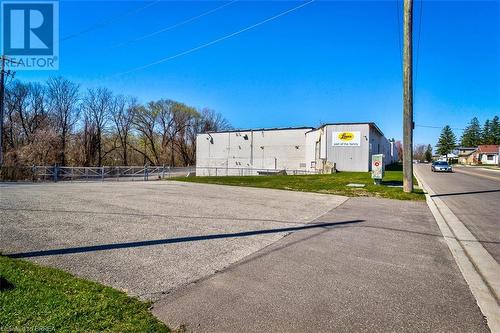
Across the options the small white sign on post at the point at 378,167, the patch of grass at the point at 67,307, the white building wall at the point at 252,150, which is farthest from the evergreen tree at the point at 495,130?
the patch of grass at the point at 67,307

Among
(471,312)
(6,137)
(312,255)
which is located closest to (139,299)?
(312,255)

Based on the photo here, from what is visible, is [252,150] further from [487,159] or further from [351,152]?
[487,159]

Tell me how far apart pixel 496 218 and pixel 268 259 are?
24.0 feet

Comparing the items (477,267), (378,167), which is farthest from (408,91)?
(477,267)

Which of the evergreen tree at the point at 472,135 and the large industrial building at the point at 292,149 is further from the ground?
the evergreen tree at the point at 472,135

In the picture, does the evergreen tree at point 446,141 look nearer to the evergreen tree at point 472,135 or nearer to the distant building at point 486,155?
the evergreen tree at point 472,135

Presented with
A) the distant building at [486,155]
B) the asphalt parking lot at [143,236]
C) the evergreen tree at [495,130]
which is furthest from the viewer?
the evergreen tree at [495,130]

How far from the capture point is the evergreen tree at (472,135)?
11950cm

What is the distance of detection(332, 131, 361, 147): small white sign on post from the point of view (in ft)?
112

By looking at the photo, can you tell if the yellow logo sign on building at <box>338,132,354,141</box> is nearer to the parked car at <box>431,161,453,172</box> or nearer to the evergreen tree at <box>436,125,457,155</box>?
the parked car at <box>431,161,453,172</box>

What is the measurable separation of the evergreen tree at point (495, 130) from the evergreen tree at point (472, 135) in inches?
249

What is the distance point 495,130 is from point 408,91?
414 feet

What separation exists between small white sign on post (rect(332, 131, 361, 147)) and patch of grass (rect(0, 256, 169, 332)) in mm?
33260

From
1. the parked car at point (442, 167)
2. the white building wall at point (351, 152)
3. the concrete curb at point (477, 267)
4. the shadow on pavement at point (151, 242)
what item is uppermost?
the white building wall at point (351, 152)
